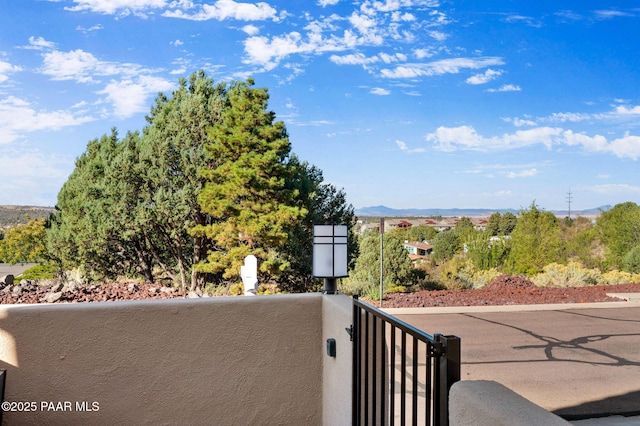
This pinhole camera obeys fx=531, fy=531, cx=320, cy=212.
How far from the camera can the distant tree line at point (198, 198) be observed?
1281cm

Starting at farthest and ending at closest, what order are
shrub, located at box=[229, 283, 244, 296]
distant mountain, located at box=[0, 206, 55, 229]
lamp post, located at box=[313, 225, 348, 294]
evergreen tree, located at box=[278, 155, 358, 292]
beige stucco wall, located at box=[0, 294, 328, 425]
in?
distant mountain, located at box=[0, 206, 55, 229] < evergreen tree, located at box=[278, 155, 358, 292] < shrub, located at box=[229, 283, 244, 296] < lamp post, located at box=[313, 225, 348, 294] < beige stucco wall, located at box=[0, 294, 328, 425]

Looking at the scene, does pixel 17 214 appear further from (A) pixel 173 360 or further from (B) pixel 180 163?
(A) pixel 173 360

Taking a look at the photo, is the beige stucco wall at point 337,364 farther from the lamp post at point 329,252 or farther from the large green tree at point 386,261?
the large green tree at point 386,261

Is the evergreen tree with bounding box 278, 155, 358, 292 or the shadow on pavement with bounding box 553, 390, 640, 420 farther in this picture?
the evergreen tree with bounding box 278, 155, 358, 292

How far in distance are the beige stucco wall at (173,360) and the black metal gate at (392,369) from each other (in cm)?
32

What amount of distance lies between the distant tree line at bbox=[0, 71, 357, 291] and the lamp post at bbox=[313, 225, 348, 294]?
944 cm

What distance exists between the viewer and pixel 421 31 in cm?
1961

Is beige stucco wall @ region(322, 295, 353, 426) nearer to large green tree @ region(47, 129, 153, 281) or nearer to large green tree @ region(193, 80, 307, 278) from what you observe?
large green tree @ region(193, 80, 307, 278)

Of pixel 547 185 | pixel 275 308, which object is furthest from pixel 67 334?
pixel 547 185

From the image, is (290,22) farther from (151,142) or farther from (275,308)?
(275,308)

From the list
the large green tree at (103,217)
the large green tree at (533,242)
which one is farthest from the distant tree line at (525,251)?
the large green tree at (103,217)

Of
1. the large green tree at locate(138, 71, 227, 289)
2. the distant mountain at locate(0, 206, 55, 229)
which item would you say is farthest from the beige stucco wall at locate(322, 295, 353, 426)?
the distant mountain at locate(0, 206, 55, 229)

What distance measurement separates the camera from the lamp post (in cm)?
298

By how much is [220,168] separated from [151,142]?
233cm
